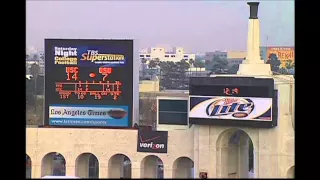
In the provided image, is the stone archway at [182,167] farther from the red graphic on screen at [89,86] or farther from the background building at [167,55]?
the background building at [167,55]

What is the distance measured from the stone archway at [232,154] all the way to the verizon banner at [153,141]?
1323mm

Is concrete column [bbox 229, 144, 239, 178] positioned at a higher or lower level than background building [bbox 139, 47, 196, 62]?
lower

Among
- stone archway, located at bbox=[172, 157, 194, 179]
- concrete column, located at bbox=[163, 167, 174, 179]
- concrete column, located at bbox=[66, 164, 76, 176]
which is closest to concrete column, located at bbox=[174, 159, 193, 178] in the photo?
stone archway, located at bbox=[172, 157, 194, 179]

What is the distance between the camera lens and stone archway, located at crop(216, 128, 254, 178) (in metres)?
17.1

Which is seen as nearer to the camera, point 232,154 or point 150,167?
point 232,154

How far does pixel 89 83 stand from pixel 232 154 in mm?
4190

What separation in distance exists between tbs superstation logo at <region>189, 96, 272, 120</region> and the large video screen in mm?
1963

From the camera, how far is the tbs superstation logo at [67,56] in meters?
18.7

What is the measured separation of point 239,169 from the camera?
17.5m

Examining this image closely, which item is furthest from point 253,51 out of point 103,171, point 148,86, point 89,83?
point 148,86

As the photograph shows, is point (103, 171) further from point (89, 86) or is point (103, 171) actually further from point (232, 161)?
point (232, 161)

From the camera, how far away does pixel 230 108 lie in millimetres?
16891

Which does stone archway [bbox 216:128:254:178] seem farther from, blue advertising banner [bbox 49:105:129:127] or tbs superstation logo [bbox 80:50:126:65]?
tbs superstation logo [bbox 80:50:126:65]
